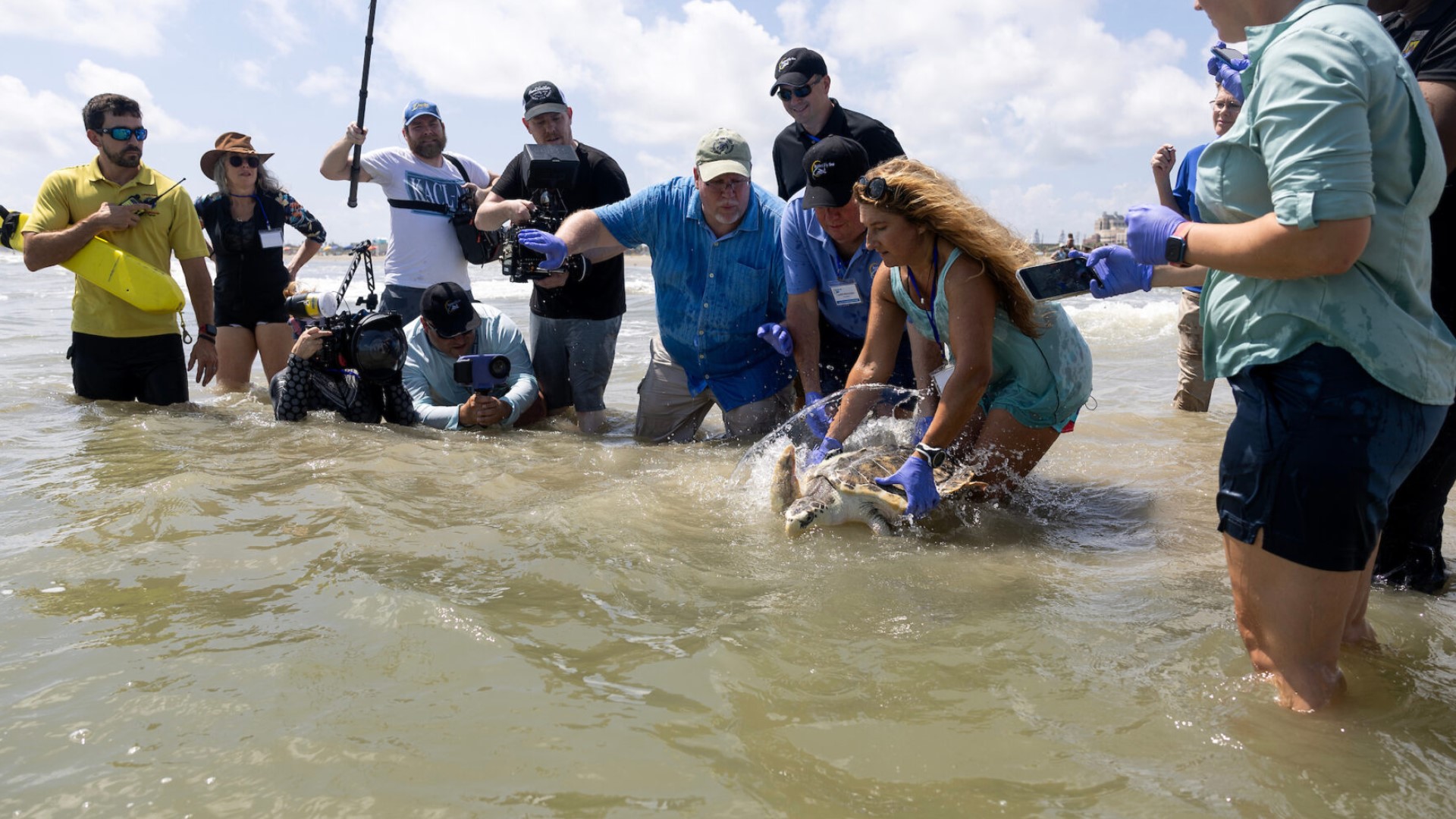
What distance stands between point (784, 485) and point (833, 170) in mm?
1445

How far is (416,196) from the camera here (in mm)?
6438

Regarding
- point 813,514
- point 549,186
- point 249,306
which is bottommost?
point 813,514

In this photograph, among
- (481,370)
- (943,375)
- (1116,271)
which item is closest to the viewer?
(1116,271)

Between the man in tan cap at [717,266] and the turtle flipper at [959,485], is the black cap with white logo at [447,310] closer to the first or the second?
the man in tan cap at [717,266]

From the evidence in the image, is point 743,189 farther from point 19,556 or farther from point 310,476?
point 19,556

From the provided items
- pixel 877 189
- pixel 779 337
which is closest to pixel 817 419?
pixel 779 337

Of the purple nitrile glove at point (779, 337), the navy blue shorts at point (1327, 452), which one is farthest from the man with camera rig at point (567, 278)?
the navy blue shorts at point (1327, 452)

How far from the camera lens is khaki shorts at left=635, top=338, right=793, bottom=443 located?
5.67 m

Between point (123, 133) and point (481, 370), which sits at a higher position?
point (123, 133)

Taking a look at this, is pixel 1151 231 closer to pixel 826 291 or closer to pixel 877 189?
pixel 877 189

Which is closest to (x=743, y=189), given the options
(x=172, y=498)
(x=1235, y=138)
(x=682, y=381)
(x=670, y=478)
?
(x=682, y=381)

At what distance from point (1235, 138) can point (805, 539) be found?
6.80 feet

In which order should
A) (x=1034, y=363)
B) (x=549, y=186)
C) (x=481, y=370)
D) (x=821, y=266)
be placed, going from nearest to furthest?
(x=1034, y=363) < (x=821, y=266) < (x=481, y=370) < (x=549, y=186)

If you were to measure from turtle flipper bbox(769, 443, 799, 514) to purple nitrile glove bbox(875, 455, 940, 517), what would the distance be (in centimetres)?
42
